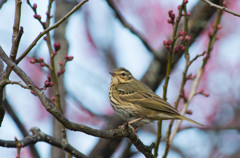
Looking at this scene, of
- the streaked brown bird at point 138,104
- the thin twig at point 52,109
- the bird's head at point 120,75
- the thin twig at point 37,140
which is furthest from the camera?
the bird's head at point 120,75

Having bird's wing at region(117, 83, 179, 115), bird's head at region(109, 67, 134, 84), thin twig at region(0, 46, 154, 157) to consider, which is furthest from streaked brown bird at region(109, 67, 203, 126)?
thin twig at region(0, 46, 154, 157)

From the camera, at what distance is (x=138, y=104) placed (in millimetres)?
4898

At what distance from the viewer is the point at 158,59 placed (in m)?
5.80

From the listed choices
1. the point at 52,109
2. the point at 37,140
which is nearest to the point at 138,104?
the point at 37,140

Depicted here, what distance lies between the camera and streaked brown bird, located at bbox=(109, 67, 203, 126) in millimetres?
4527

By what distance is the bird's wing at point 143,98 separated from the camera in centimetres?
455

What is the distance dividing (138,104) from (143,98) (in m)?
0.20

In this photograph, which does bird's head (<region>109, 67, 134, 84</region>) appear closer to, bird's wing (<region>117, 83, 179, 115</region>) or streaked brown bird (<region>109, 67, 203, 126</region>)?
streaked brown bird (<region>109, 67, 203, 126</region>)

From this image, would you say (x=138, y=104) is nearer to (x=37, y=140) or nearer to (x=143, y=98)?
(x=143, y=98)

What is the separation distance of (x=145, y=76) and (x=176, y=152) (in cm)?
147

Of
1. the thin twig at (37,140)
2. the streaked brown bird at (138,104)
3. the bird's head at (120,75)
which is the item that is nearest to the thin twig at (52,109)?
the thin twig at (37,140)

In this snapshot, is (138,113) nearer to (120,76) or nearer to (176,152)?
(120,76)

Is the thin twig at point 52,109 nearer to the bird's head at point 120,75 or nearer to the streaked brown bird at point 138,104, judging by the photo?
the streaked brown bird at point 138,104

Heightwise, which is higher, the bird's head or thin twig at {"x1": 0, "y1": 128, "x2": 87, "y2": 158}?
the bird's head
